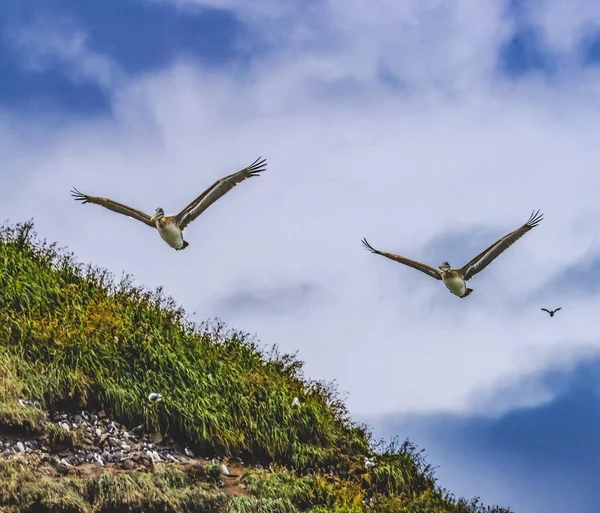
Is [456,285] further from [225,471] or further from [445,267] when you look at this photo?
[225,471]

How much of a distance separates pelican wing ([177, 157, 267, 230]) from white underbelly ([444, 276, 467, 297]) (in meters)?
3.07

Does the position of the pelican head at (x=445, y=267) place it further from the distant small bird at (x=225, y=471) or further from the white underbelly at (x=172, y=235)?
the distant small bird at (x=225, y=471)

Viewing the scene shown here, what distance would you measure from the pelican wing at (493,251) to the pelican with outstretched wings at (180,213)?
3.29 meters

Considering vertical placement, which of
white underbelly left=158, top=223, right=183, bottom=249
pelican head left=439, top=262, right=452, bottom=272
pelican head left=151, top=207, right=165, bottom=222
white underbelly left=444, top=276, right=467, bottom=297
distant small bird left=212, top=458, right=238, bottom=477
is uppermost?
pelican head left=439, top=262, right=452, bottom=272

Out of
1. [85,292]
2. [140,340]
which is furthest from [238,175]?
[85,292]

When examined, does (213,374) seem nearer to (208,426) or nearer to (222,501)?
(208,426)

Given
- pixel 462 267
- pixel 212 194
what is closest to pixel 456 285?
pixel 462 267

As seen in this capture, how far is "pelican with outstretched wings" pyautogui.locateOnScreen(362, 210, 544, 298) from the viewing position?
13258mm

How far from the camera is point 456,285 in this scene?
13477 millimetres

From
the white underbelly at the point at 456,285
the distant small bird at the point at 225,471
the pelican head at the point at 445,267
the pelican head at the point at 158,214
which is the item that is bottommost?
the distant small bird at the point at 225,471

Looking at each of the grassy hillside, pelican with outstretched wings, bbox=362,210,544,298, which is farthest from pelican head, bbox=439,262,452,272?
the grassy hillside

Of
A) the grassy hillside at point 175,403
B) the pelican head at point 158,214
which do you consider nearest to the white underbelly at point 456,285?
the grassy hillside at point 175,403

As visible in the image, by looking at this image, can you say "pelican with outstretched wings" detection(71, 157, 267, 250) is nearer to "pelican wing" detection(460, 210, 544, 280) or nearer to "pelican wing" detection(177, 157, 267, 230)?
"pelican wing" detection(177, 157, 267, 230)

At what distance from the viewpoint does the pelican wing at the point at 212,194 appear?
12.1 m
